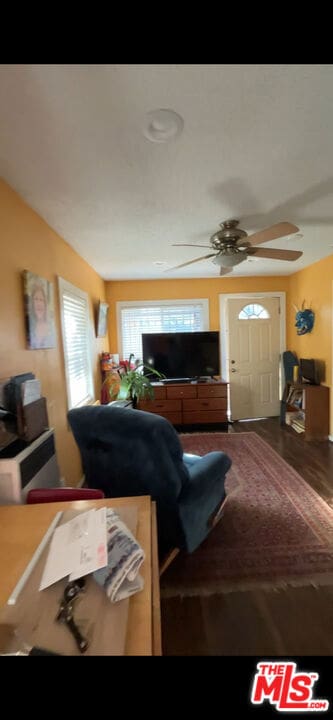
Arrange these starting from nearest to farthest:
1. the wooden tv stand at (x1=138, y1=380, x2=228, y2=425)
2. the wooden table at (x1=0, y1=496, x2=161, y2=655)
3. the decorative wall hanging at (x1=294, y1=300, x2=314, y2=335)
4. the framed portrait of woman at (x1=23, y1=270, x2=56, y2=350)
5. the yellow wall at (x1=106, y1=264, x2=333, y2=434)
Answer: the wooden table at (x1=0, y1=496, x2=161, y2=655) → the framed portrait of woman at (x1=23, y1=270, x2=56, y2=350) → the decorative wall hanging at (x1=294, y1=300, x2=314, y2=335) → the wooden tv stand at (x1=138, y1=380, x2=228, y2=425) → the yellow wall at (x1=106, y1=264, x2=333, y2=434)

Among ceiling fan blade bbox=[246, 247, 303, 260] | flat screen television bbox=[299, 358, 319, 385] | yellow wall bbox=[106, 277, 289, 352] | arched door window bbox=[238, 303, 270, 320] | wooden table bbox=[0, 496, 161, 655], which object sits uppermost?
yellow wall bbox=[106, 277, 289, 352]

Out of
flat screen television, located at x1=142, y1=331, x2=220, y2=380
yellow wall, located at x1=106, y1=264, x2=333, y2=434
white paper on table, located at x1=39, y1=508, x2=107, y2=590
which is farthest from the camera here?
yellow wall, located at x1=106, y1=264, x2=333, y2=434

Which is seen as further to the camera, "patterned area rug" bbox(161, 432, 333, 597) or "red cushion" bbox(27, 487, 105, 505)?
"patterned area rug" bbox(161, 432, 333, 597)

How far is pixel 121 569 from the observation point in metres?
0.67

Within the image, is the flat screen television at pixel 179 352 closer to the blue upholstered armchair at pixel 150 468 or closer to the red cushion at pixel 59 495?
the blue upholstered armchair at pixel 150 468

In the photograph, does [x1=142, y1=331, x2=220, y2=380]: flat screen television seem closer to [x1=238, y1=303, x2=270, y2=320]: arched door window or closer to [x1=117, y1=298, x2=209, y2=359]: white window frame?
[x1=117, y1=298, x2=209, y2=359]: white window frame

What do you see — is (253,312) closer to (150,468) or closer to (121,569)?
(150,468)

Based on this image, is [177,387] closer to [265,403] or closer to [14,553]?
[265,403]

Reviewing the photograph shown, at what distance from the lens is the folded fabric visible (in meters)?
0.65

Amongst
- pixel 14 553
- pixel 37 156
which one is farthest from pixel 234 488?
pixel 37 156

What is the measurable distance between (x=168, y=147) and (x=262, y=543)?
2.41 m

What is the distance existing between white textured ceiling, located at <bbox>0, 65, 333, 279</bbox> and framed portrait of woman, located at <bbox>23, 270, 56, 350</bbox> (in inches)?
21.4

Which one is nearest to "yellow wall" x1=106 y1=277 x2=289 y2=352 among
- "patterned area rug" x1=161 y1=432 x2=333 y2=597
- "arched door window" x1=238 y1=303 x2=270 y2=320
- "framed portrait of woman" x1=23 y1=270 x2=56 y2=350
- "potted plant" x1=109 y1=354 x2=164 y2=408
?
"arched door window" x1=238 y1=303 x2=270 y2=320

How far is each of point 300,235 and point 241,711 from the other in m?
3.05
